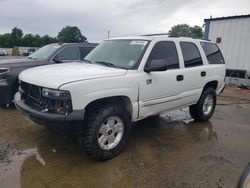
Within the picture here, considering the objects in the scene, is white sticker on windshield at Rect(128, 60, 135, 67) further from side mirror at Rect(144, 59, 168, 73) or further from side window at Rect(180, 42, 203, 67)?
side window at Rect(180, 42, 203, 67)

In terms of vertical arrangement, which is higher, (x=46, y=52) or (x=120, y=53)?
(x=120, y=53)

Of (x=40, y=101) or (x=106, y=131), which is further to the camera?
(x=106, y=131)

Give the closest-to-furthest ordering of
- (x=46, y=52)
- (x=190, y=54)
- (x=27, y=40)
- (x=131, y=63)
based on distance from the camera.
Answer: (x=131, y=63)
(x=190, y=54)
(x=46, y=52)
(x=27, y=40)

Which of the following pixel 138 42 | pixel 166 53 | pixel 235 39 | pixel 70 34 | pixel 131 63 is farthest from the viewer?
pixel 70 34

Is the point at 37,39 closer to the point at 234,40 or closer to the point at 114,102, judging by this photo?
the point at 234,40

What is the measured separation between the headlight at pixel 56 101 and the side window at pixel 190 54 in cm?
270

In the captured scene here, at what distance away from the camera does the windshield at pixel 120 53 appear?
4203mm

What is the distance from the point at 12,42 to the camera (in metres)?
62.8

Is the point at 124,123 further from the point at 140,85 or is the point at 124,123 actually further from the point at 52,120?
the point at 52,120

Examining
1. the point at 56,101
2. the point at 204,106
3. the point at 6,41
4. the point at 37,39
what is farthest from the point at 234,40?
the point at 6,41

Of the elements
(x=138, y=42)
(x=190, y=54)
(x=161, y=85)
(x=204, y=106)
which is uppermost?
(x=138, y=42)

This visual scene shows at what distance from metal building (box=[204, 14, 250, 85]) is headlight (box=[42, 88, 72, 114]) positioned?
1045 cm

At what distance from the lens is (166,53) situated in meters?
4.69

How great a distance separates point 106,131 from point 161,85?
1.31 meters
